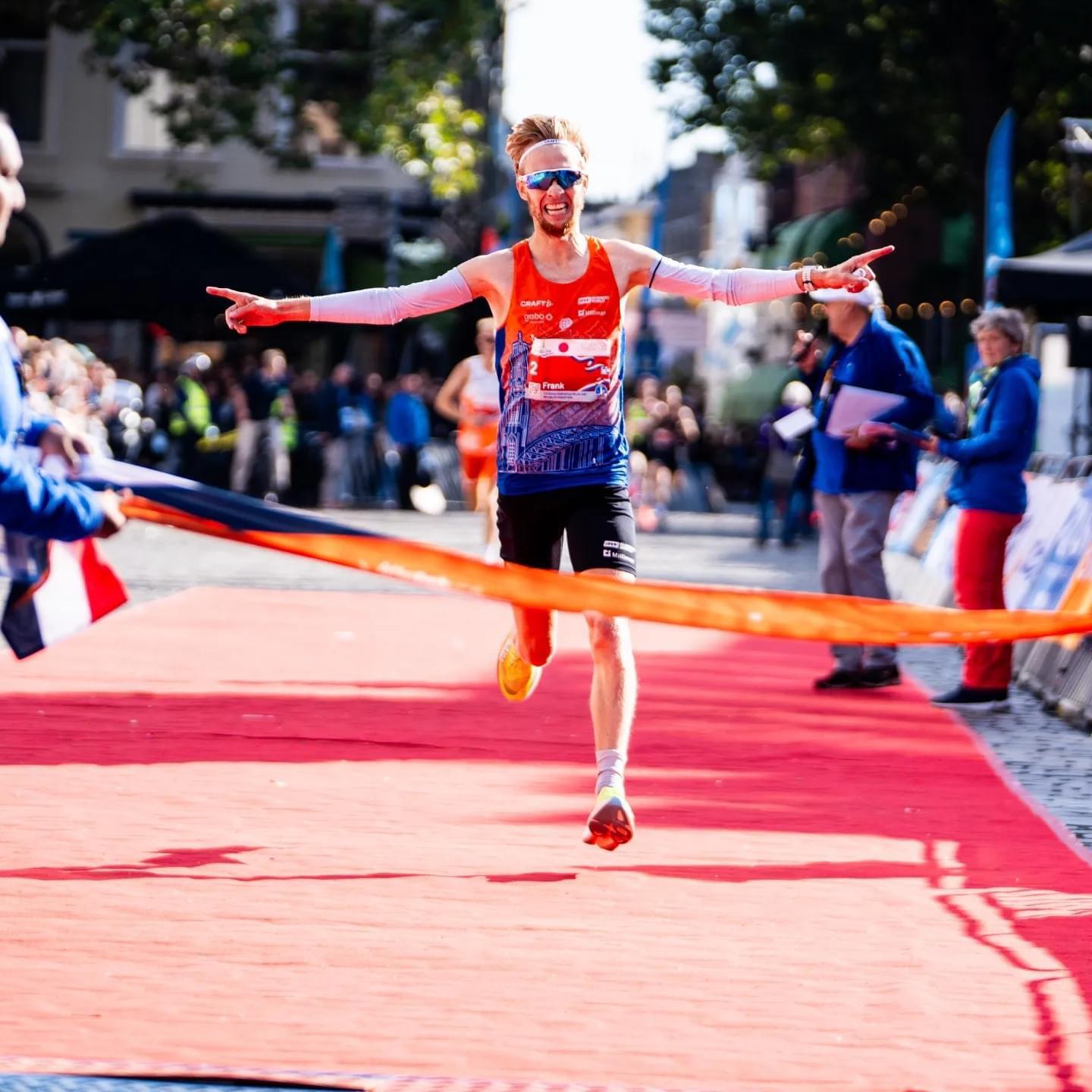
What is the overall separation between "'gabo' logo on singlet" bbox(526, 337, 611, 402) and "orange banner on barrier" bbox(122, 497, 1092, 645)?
48.5 inches

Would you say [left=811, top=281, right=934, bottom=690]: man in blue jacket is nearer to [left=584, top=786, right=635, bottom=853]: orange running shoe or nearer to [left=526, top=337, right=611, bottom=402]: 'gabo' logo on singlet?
[left=526, top=337, right=611, bottom=402]: 'gabo' logo on singlet

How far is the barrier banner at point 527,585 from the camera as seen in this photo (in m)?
4.96

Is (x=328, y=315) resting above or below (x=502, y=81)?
below

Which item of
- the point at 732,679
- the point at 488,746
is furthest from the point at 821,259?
the point at 488,746

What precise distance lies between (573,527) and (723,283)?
2.81 feet

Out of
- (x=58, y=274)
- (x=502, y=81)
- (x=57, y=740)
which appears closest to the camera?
(x=57, y=740)

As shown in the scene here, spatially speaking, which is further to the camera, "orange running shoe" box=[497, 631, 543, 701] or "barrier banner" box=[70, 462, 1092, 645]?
"orange running shoe" box=[497, 631, 543, 701]

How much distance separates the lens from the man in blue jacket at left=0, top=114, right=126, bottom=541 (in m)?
4.29

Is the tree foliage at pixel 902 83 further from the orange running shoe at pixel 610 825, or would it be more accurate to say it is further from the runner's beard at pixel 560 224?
the orange running shoe at pixel 610 825

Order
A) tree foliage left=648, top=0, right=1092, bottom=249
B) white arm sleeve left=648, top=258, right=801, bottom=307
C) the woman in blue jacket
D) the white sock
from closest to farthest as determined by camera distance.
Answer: the white sock → white arm sleeve left=648, top=258, right=801, bottom=307 → the woman in blue jacket → tree foliage left=648, top=0, right=1092, bottom=249

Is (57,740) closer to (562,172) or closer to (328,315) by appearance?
(328,315)

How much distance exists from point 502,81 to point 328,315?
1011 inches

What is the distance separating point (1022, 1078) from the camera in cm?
439

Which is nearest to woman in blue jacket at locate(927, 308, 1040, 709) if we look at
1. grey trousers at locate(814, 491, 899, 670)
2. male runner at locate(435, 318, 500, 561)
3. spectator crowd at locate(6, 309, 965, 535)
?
grey trousers at locate(814, 491, 899, 670)
